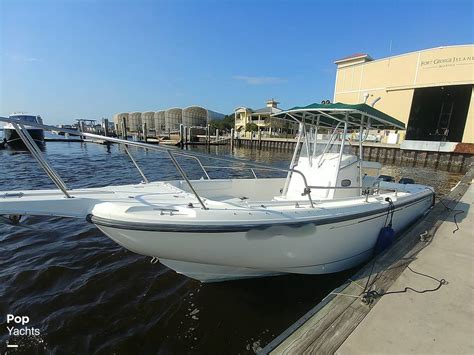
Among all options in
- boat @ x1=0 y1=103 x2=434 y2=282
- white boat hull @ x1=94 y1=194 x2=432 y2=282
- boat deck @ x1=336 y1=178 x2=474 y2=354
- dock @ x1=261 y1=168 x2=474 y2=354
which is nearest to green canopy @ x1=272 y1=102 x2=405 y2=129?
boat @ x1=0 y1=103 x2=434 y2=282

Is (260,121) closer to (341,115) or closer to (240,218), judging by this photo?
(341,115)

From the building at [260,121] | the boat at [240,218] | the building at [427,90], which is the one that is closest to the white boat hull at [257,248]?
the boat at [240,218]

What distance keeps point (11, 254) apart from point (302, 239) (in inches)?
201

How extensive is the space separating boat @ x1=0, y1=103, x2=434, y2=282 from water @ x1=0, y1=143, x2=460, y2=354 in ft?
1.27

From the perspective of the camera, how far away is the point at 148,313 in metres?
3.54

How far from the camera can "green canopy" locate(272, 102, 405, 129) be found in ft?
13.4

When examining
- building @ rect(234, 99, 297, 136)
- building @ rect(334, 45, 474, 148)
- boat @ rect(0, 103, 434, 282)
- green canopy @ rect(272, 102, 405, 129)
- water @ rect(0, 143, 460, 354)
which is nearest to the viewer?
boat @ rect(0, 103, 434, 282)

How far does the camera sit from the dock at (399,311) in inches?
Result: 91.3

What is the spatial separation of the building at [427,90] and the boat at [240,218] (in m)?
22.8

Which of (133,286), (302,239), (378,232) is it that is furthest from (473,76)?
(133,286)

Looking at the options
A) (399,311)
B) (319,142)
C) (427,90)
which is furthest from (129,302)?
(427,90)

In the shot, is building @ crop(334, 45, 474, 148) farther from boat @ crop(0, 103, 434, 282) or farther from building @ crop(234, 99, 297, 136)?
boat @ crop(0, 103, 434, 282)

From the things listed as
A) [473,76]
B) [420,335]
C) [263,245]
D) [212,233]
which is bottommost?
[420,335]

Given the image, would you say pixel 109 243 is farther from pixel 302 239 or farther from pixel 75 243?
pixel 302 239
